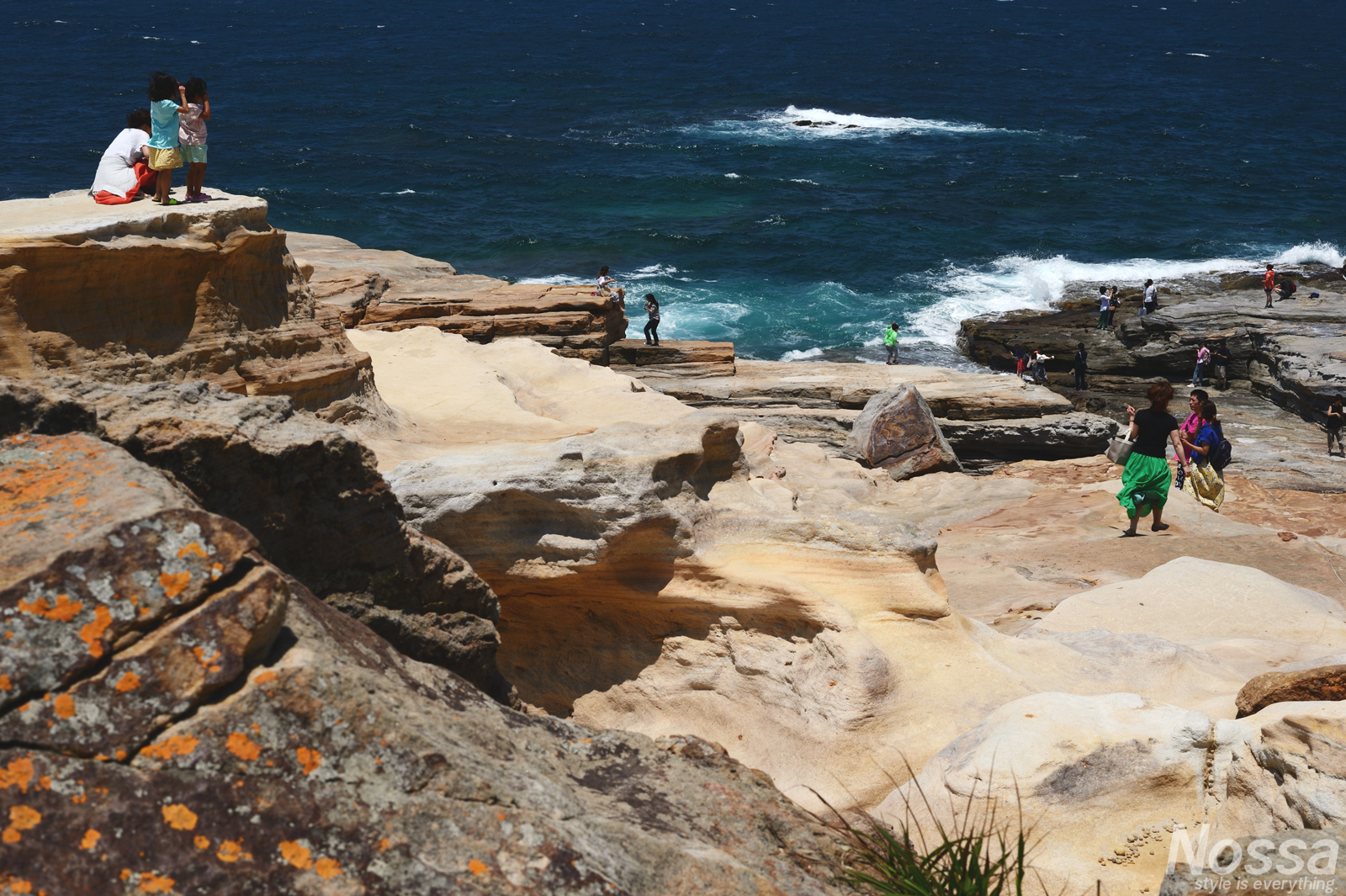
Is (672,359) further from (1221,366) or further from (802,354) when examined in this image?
(1221,366)

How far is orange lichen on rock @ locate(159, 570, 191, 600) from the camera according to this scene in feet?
11.7

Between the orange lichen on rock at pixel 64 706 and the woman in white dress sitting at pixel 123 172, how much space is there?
6709 millimetres

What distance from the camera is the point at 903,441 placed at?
1639cm

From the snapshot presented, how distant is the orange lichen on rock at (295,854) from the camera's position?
337cm

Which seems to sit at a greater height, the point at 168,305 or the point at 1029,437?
the point at 168,305

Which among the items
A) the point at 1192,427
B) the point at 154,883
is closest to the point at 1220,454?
the point at 1192,427

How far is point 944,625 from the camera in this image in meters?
7.43

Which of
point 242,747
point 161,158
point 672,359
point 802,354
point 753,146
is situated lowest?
point 802,354

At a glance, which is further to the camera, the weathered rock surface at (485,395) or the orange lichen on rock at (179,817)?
the weathered rock surface at (485,395)

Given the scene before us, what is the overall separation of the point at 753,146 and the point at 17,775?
181ft

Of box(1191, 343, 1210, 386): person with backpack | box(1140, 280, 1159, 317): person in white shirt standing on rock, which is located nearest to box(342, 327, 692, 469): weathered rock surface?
box(1191, 343, 1210, 386): person with backpack

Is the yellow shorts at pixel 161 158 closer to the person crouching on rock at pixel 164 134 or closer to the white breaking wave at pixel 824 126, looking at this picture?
the person crouching on rock at pixel 164 134

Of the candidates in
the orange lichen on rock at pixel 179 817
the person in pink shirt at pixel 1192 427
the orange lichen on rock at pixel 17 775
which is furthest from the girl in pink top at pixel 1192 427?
the orange lichen on rock at pixel 17 775

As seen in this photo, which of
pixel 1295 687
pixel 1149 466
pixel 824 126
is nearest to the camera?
pixel 1295 687
